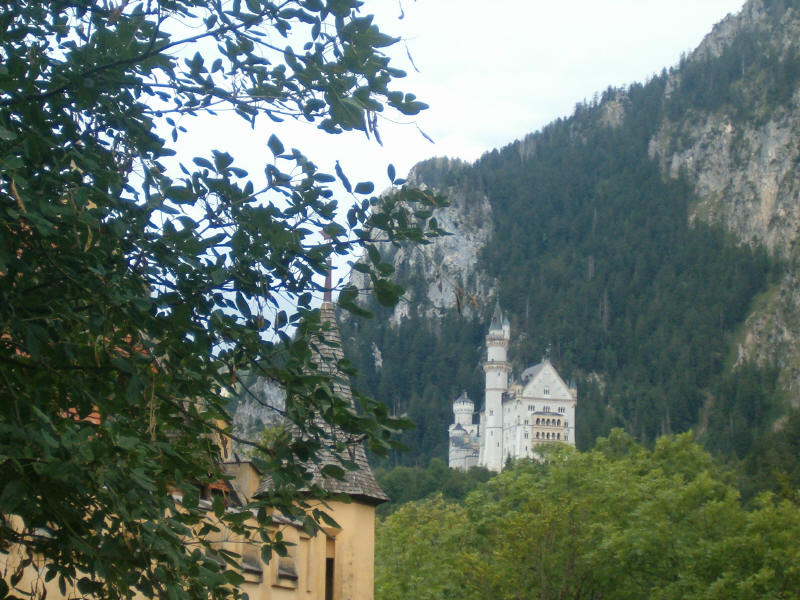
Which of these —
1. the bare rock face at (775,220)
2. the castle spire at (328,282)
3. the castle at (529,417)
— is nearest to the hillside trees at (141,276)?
the castle spire at (328,282)

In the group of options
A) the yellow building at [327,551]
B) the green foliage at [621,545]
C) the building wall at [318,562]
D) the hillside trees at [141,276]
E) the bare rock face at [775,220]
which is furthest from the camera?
the bare rock face at [775,220]

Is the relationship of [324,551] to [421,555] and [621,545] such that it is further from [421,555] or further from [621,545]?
[421,555]

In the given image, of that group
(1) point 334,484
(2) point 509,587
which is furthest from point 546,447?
(1) point 334,484

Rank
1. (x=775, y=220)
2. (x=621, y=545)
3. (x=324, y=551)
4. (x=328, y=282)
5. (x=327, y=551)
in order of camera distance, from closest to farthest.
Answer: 1. (x=328, y=282)
2. (x=324, y=551)
3. (x=327, y=551)
4. (x=621, y=545)
5. (x=775, y=220)

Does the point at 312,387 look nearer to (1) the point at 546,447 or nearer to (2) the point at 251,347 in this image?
(2) the point at 251,347

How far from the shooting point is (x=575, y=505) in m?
37.4

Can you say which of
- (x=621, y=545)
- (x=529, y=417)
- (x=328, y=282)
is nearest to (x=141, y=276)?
(x=328, y=282)

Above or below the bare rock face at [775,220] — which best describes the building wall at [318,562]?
below

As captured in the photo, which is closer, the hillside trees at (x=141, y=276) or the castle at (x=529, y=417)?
the hillside trees at (x=141, y=276)

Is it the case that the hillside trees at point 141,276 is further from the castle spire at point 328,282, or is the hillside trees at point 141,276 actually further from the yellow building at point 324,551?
the yellow building at point 324,551

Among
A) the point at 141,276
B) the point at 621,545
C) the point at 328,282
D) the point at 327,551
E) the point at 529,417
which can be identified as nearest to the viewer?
the point at 141,276

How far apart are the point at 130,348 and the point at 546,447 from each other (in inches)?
1631

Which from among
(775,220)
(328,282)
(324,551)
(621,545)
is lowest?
(324,551)

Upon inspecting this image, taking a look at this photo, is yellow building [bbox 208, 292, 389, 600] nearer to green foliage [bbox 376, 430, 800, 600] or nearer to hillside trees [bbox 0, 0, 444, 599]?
hillside trees [bbox 0, 0, 444, 599]
